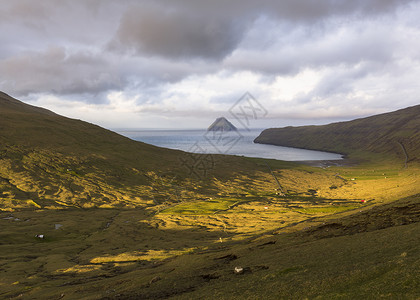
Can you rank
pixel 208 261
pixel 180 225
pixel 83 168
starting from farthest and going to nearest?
pixel 83 168, pixel 180 225, pixel 208 261

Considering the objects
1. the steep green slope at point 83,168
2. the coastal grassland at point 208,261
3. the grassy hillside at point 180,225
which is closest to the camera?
the coastal grassland at point 208,261

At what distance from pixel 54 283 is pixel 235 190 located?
100928 mm

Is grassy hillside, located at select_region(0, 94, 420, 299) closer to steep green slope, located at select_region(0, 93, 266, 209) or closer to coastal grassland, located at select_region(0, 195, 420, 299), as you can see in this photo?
coastal grassland, located at select_region(0, 195, 420, 299)

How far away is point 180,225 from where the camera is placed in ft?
245

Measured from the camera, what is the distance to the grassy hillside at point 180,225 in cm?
2141

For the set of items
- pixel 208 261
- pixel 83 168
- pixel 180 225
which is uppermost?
pixel 83 168

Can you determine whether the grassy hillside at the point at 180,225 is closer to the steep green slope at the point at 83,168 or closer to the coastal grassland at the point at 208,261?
the coastal grassland at the point at 208,261

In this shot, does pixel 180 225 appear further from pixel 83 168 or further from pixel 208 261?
pixel 83 168

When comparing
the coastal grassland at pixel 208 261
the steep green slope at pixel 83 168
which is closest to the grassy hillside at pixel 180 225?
the coastal grassland at pixel 208 261

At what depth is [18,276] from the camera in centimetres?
3831

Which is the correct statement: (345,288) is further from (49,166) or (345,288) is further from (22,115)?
(22,115)

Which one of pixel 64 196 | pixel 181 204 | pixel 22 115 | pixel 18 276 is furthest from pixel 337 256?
pixel 22 115

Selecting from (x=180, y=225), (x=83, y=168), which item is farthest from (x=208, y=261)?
(x=83, y=168)

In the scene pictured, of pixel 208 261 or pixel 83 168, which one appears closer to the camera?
pixel 208 261
